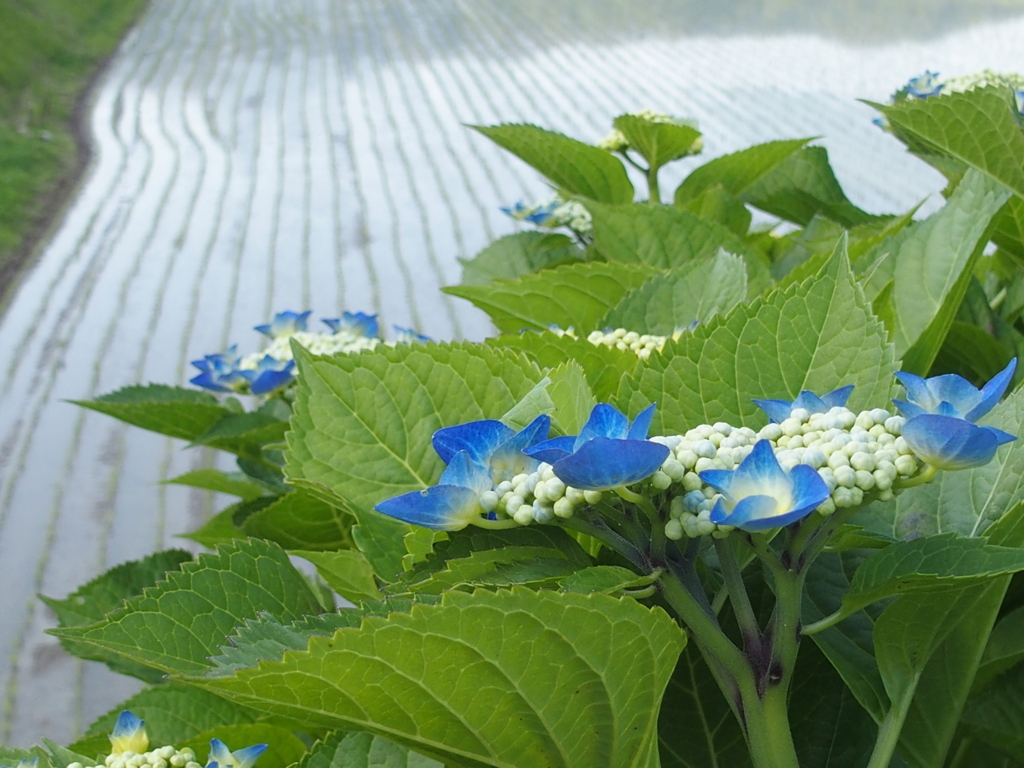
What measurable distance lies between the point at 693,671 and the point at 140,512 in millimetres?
3514

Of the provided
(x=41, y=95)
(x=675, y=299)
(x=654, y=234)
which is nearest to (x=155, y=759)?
(x=675, y=299)

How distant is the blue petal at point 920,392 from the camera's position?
17.3 inches

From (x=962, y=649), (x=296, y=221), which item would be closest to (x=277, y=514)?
(x=962, y=649)

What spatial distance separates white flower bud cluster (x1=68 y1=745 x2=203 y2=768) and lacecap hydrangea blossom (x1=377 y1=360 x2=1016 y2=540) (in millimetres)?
251

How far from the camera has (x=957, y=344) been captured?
35.2 inches

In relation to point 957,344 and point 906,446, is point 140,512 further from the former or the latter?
point 906,446

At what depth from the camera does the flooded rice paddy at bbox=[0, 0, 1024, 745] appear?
371 cm

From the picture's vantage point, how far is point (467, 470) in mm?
424

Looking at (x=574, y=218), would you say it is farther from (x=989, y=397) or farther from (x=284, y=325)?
(x=989, y=397)

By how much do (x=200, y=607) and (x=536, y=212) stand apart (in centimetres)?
113

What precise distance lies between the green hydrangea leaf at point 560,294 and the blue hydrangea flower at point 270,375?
0.23 m

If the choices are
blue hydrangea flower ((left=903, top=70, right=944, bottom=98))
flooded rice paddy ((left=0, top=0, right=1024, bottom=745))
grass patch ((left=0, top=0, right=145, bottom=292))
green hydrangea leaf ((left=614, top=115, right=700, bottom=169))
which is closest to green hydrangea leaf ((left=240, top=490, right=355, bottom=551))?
green hydrangea leaf ((left=614, top=115, right=700, bottom=169))

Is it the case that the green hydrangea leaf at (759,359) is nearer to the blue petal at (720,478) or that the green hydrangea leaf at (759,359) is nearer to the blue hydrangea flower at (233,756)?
the blue petal at (720,478)

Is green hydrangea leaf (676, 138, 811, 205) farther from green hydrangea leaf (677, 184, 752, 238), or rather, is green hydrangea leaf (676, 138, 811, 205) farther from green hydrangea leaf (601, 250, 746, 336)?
green hydrangea leaf (601, 250, 746, 336)
